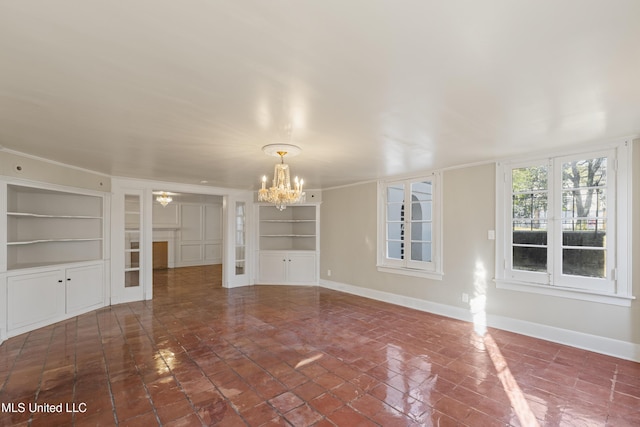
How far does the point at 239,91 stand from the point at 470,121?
6.56 ft

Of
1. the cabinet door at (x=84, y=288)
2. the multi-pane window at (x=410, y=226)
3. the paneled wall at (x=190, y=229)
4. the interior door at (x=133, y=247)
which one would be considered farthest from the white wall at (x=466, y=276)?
the paneled wall at (x=190, y=229)

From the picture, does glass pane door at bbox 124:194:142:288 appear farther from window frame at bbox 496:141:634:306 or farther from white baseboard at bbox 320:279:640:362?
window frame at bbox 496:141:634:306

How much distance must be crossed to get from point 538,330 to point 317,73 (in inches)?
161

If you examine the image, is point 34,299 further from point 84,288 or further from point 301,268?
point 301,268

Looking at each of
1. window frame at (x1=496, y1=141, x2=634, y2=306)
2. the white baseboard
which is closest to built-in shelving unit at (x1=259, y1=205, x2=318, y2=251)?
the white baseboard

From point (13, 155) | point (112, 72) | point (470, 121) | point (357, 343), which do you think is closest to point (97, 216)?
point (13, 155)

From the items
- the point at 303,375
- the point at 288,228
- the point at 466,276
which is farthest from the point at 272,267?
the point at 303,375

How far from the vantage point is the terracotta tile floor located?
2.22 metres

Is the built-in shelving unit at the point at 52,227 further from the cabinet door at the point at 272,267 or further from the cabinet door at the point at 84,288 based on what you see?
the cabinet door at the point at 272,267

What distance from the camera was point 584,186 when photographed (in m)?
3.46

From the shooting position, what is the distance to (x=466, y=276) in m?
4.49

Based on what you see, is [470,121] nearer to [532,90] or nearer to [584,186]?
[532,90]

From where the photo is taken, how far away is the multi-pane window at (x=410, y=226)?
5.00 meters

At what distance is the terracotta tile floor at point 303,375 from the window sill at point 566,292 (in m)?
0.59
